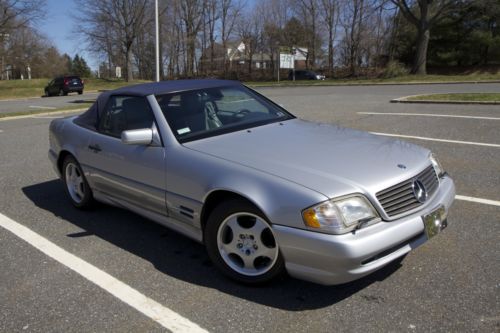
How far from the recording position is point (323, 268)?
2742 mm

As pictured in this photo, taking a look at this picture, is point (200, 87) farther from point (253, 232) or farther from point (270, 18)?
point (270, 18)

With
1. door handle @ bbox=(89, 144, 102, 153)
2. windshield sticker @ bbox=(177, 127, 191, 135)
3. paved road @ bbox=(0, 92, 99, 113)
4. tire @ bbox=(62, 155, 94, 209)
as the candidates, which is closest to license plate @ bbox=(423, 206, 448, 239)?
windshield sticker @ bbox=(177, 127, 191, 135)

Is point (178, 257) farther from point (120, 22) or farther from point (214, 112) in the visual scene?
point (120, 22)

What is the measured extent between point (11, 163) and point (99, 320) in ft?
18.3

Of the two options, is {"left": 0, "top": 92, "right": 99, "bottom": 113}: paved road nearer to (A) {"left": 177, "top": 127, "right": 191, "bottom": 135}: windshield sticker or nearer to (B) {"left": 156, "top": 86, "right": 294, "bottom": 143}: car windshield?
(B) {"left": 156, "top": 86, "right": 294, "bottom": 143}: car windshield

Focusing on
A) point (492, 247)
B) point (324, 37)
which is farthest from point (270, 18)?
point (492, 247)

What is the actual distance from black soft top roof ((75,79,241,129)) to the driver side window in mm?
72

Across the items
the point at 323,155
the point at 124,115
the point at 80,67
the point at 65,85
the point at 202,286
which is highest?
the point at 80,67

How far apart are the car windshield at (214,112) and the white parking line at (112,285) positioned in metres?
1.23

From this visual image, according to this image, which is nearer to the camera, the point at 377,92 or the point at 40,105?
the point at 377,92

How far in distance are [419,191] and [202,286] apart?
5.50 feet

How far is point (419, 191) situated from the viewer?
3070 millimetres

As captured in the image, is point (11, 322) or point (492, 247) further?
point (492, 247)

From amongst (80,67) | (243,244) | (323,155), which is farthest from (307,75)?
(80,67)
